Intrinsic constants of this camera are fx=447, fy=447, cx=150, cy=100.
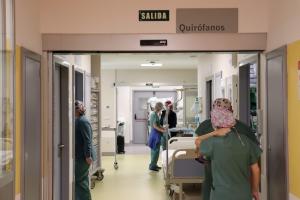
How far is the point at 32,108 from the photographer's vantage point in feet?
13.0

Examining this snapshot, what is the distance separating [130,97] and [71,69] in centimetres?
1047

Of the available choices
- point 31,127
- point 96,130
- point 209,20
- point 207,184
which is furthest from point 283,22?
point 96,130

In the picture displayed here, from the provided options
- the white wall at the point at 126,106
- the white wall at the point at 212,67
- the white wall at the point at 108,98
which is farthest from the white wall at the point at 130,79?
the white wall at the point at 212,67

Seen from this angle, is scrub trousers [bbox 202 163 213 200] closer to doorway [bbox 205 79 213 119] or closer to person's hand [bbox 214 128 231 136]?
person's hand [bbox 214 128 231 136]

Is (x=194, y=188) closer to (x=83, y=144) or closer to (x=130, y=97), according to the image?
(x=83, y=144)

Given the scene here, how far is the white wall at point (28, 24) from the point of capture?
141 inches

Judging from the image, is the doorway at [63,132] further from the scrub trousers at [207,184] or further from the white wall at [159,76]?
the white wall at [159,76]

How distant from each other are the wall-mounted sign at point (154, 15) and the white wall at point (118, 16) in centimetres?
4

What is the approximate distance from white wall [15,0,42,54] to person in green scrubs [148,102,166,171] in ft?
20.0

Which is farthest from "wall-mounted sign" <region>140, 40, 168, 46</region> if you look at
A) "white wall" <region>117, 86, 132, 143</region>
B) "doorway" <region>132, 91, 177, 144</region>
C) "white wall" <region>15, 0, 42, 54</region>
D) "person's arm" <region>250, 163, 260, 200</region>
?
"doorway" <region>132, 91, 177, 144</region>

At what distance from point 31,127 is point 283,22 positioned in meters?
2.35

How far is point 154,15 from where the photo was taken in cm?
429

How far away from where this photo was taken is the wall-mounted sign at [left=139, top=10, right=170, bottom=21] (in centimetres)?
429

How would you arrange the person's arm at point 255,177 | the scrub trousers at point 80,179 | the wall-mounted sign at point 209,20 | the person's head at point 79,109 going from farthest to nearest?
the scrub trousers at point 80,179, the person's head at point 79,109, the wall-mounted sign at point 209,20, the person's arm at point 255,177
